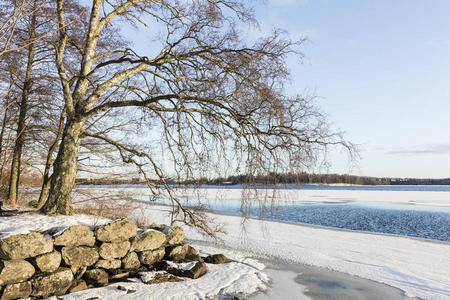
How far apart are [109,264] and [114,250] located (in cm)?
26

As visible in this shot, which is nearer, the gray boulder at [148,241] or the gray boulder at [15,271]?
the gray boulder at [15,271]

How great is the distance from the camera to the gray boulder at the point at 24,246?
4941 mm

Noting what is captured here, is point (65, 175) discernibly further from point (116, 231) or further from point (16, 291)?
point (16, 291)

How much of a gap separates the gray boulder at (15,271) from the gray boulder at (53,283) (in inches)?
6.4

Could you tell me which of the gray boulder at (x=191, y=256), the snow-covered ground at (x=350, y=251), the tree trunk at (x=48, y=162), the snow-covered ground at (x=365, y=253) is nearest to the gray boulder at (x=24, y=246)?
the snow-covered ground at (x=350, y=251)

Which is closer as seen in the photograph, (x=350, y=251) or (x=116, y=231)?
(x=116, y=231)

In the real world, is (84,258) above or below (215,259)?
above

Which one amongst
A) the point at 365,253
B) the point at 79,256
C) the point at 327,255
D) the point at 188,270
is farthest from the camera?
the point at 365,253

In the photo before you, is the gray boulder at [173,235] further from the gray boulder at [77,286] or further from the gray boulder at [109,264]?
the gray boulder at [77,286]

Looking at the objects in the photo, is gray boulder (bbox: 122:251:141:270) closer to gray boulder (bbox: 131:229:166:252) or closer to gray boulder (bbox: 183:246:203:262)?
gray boulder (bbox: 131:229:166:252)

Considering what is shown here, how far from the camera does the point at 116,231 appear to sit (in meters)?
6.34

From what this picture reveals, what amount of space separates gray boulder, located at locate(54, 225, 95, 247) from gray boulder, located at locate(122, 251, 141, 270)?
0.77 m

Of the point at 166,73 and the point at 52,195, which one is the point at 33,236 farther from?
the point at 166,73

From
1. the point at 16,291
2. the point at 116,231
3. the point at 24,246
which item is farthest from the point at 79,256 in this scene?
the point at 16,291
